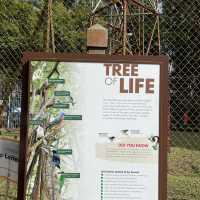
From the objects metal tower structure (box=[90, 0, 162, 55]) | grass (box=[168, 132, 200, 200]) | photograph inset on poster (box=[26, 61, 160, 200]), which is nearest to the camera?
photograph inset on poster (box=[26, 61, 160, 200])

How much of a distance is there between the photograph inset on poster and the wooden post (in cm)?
40

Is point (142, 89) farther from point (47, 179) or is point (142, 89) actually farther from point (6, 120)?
point (6, 120)

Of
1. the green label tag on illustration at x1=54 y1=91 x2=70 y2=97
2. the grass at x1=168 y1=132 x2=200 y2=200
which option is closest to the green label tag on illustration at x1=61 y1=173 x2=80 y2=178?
the green label tag on illustration at x1=54 y1=91 x2=70 y2=97

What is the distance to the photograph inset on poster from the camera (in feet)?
11.6

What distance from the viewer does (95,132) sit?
3551mm

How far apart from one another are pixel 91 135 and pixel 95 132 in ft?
0.11

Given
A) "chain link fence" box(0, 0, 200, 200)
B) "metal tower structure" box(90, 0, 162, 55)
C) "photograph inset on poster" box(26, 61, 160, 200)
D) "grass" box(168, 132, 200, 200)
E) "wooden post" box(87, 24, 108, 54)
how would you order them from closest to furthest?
"photograph inset on poster" box(26, 61, 160, 200), "wooden post" box(87, 24, 108, 54), "grass" box(168, 132, 200, 200), "chain link fence" box(0, 0, 200, 200), "metal tower structure" box(90, 0, 162, 55)

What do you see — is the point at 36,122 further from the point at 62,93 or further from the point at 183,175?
the point at 183,175

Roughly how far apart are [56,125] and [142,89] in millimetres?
626

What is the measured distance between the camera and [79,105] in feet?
11.7

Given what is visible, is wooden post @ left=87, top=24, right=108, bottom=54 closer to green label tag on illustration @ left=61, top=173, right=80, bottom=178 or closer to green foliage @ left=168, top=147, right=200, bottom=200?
green label tag on illustration @ left=61, top=173, right=80, bottom=178

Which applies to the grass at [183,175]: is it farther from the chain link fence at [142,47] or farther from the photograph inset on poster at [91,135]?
the photograph inset on poster at [91,135]

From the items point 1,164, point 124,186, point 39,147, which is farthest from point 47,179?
point 1,164

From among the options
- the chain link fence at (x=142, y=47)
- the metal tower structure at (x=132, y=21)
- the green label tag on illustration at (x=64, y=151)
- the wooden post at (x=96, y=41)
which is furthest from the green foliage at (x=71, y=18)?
the green label tag on illustration at (x=64, y=151)
